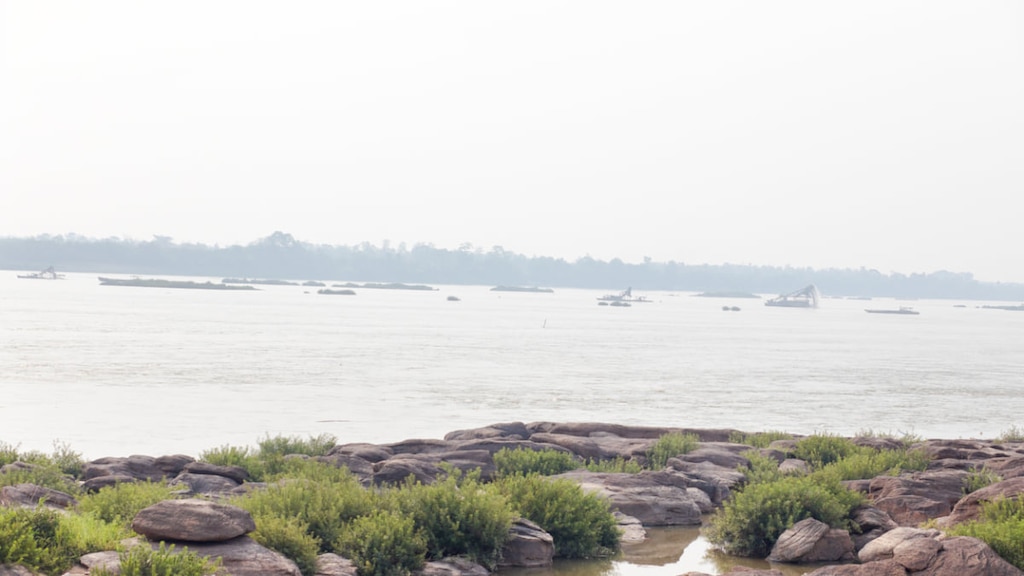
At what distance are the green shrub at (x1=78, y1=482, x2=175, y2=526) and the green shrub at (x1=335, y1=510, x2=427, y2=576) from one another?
2.24m

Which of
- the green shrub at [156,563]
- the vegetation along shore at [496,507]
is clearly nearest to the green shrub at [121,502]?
the vegetation along shore at [496,507]

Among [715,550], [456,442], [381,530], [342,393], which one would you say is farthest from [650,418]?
[381,530]

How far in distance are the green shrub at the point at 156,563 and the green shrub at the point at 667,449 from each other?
442 inches

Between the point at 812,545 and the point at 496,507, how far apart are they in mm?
3920

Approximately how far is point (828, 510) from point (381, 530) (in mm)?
5769

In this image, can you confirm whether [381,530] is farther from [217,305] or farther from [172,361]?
[217,305]

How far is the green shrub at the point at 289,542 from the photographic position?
36.7 feet

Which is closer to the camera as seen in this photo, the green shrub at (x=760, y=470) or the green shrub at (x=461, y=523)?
the green shrub at (x=461, y=523)

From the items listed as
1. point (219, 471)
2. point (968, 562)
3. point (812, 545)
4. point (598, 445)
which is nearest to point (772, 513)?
point (812, 545)

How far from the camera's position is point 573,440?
2100 centimetres

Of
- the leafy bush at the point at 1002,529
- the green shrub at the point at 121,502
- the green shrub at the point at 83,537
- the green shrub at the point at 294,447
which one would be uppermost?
the leafy bush at the point at 1002,529

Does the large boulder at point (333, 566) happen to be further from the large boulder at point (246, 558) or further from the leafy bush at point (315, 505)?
the large boulder at point (246, 558)

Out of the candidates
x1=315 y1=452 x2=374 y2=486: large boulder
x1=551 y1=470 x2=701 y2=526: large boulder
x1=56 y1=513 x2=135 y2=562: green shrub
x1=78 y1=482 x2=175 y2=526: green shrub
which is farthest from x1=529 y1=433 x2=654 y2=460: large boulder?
x1=56 y1=513 x2=135 y2=562: green shrub

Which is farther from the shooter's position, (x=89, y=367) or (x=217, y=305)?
(x=217, y=305)
